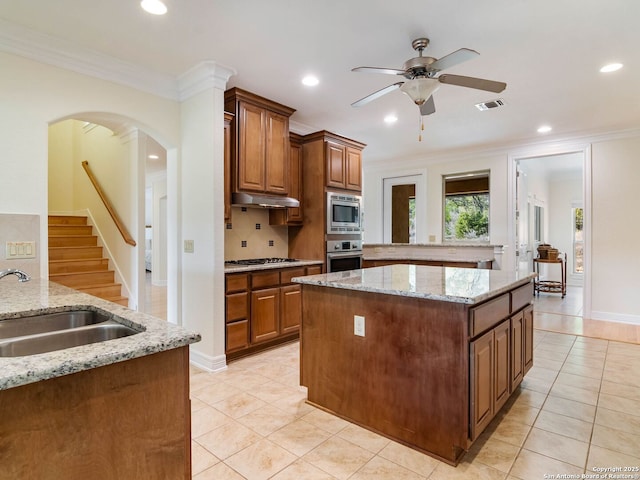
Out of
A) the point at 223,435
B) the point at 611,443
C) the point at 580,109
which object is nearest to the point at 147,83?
the point at 223,435

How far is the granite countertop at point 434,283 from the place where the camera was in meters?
1.84

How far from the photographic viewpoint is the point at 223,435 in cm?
214

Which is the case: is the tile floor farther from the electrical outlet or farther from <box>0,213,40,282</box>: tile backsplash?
<box>0,213,40,282</box>: tile backsplash

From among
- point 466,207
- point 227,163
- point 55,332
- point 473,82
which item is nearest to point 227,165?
point 227,163

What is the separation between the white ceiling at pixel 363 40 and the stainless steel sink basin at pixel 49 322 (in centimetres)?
188

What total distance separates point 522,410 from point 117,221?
4.93 meters

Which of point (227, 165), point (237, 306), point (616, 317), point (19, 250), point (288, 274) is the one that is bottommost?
point (616, 317)

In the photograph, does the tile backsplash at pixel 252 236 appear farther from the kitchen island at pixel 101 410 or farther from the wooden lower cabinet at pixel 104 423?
the wooden lower cabinet at pixel 104 423

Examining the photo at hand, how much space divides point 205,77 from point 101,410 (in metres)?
2.85

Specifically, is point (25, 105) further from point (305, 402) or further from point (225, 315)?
point (305, 402)

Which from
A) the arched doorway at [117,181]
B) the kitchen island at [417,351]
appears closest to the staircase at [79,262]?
the arched doorway at [117,181]

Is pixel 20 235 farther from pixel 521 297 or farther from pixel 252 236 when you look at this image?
pixel 521 297

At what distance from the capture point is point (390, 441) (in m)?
2.06

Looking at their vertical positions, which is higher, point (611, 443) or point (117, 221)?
point (117, 221)
